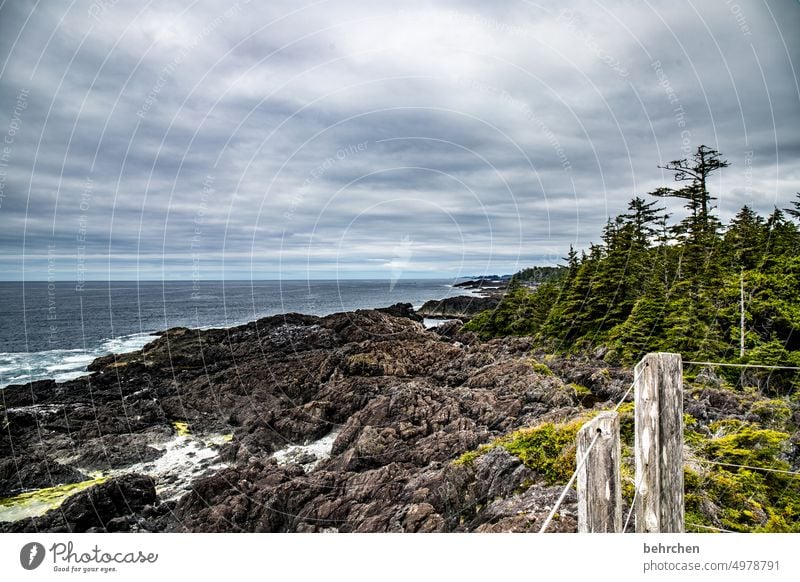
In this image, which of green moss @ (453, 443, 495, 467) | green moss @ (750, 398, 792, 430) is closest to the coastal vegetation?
green moss @ (750, 398, 792, 430)

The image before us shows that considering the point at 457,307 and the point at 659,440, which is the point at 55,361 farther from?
the point at 659,440

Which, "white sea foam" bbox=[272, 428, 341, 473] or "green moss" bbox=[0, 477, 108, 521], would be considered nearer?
"green moss" bbox=[0, 477, 108, 521]

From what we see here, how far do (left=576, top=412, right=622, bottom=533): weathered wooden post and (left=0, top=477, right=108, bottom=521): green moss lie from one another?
37.6 feet

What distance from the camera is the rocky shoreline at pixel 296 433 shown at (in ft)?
21.3

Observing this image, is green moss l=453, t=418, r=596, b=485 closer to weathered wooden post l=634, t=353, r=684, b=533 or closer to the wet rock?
weathered wooden post l=634, t=353, r=684, b=533

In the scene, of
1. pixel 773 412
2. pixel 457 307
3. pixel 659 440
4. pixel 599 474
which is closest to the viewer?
pixel 599 474

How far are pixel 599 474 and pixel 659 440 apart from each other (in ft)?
2.58

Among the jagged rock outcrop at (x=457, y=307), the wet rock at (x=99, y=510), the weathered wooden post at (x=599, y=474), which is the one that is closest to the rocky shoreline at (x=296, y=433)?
the wet rock at (x=99, y=510)

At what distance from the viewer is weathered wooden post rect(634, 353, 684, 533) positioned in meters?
2.70

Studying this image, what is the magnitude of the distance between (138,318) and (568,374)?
4331cm

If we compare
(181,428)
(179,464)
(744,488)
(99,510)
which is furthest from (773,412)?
(181,428)

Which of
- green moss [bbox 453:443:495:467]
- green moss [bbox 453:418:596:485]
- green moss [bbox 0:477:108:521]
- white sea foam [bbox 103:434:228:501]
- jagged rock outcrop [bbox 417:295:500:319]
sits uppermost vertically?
jagged rock outcrop [bbox 417:295:500:319]

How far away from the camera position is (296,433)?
1238 centimetres
